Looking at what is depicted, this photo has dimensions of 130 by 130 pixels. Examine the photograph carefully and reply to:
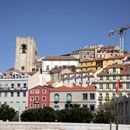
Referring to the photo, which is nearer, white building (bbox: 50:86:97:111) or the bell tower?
white building (bbox: 50:86:97:111)

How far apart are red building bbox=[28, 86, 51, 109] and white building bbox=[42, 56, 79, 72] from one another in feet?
110

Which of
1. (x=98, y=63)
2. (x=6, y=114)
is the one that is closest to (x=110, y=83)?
(x=6, y=114)

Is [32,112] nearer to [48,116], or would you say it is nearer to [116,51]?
[48,116]

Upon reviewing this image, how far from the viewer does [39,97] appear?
83562 mm

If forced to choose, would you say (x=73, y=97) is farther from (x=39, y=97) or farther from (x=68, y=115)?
(x=68, y=115)

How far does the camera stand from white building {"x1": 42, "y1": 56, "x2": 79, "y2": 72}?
117 m

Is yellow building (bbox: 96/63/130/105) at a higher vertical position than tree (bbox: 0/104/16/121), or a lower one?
higher

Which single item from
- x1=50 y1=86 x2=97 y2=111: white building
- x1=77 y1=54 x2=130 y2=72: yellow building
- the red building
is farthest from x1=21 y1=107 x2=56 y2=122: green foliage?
x1=77 y1=54 x2=130 y2=72: yellow building

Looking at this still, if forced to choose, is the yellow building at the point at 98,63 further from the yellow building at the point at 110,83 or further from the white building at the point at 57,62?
the yellow building at the point at 110,83

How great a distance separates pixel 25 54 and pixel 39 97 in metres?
58.2

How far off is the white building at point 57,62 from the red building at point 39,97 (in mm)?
33579

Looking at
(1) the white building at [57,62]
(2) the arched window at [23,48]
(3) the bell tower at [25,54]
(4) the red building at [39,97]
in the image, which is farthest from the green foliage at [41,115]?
(2) the arched window at [23,48]

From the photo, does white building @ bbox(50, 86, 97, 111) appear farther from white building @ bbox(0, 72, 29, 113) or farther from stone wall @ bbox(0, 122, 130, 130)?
stone wall @ bbox(0, 122, 130, 130)

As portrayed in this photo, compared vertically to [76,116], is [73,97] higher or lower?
higher
